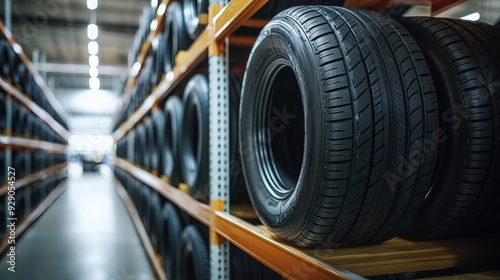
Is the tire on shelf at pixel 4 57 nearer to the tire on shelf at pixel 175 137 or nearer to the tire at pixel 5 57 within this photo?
the tire at pixel 5 57

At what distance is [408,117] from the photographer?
91 cm

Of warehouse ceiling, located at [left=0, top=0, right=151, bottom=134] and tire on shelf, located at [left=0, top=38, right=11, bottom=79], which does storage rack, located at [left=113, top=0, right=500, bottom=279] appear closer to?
tire on shelf, located at [left=0, top=38, right=11, bottom=79]

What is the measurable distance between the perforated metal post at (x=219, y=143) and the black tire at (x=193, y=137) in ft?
0.84

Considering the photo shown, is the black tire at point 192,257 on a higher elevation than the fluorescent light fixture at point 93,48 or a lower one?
lower

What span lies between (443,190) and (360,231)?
0.26 m

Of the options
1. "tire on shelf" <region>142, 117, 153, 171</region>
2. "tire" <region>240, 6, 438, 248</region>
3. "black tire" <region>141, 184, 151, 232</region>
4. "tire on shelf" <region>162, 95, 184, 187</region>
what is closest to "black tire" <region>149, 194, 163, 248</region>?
"black tire" <region>141, 184, 151, 232</region>

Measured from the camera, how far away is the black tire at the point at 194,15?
79.0 inches

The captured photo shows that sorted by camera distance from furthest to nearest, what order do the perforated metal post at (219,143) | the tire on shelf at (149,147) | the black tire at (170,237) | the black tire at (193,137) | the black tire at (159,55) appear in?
the tire on shelf at (149,147), the black tire at (159,55), the black tire at (170,237), the black tire at (193,137), the perforated metal post at (219,143)

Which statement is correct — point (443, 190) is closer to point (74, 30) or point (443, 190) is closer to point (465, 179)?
point (465, 179)

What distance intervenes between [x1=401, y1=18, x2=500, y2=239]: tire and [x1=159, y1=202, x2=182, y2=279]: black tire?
6.34ft

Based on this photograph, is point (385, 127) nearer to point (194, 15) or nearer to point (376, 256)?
point (376, 256)

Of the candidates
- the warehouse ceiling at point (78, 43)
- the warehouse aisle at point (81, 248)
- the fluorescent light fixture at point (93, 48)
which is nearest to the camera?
the warehouse aisle at point (81, 248)

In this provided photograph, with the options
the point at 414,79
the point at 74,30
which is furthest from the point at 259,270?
the point at 74,30

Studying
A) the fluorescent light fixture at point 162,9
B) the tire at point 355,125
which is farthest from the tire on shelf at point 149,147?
the tire at point 355,125
